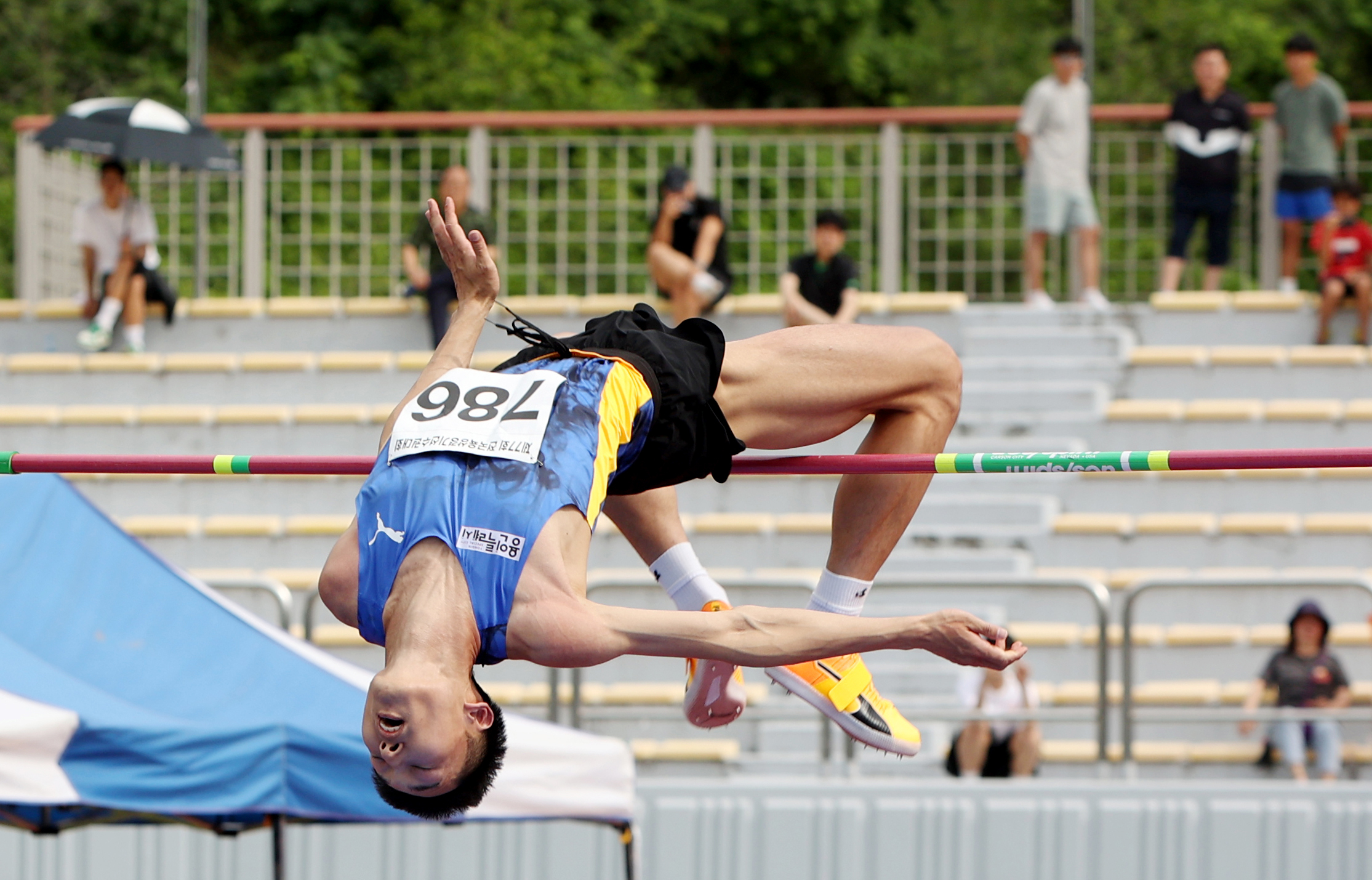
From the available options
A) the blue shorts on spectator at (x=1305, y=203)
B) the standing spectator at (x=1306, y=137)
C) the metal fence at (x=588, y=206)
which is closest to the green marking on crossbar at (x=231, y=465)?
the metal fence at (x=588, y=206)

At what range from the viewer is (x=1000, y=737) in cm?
679

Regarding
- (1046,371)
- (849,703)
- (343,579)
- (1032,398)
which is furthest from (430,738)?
(1046,371)

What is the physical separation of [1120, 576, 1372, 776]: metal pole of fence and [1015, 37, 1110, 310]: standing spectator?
3.16 meters

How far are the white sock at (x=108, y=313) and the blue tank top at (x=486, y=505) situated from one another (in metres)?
6.54

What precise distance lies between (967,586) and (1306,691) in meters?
1.32

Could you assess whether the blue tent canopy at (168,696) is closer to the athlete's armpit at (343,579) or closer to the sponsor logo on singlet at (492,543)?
the athlete's armpit at (343,579)

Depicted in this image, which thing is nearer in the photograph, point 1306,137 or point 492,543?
point 492,543

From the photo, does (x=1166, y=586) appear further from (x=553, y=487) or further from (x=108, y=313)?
(x=108, y=313)

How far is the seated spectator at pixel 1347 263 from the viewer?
8.94 meters

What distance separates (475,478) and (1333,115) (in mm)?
7216

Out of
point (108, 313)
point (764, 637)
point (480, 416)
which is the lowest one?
point (764, 637)

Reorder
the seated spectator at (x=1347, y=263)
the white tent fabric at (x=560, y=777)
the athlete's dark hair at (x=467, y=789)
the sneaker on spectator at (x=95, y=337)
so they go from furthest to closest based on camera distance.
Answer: the sneaker on spectator at (x=95, y=337) → the seated spectator at (x=1347, y=263) → the white tent fabric at (x=560, y=777) → the athlete's dark hair at (x=467, y=789)

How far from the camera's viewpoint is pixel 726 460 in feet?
12.9

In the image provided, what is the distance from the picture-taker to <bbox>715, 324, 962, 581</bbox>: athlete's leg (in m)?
3.99
